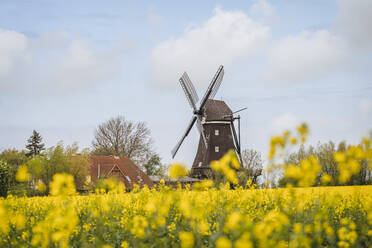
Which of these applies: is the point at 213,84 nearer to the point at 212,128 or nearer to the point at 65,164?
the point at 212,128

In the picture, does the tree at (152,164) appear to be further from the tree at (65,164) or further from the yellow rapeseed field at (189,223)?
the yellow rapeseed field at (189,223)

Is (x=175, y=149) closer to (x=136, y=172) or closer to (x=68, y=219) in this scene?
(x=136, y=172)

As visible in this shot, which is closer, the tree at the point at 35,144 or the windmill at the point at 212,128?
the windmill at the point at 212,128

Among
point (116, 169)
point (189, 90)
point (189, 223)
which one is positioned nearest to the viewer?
point (189, 223)

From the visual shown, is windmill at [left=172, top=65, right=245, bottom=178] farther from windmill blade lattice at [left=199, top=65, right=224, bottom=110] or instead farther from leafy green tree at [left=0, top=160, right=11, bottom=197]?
leafy green tree at [left=0, top=160, right=11, bottom=197]

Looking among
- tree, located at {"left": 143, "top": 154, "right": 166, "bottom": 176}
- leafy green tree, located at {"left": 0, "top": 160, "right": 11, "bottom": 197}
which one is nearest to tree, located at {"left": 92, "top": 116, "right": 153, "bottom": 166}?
tree, located at {"left": 143, "top": 154, "right": 166, "bottom": 176}

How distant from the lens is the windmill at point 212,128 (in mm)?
33344

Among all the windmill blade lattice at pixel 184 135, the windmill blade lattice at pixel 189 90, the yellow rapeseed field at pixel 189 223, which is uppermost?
the windmill blade lattice at pixel 189 90

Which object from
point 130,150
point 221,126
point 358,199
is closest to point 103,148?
point 130,150

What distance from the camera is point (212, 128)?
110 ft

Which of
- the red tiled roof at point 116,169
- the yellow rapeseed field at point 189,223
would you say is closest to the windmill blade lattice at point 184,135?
the red tiled roof at point 116,169

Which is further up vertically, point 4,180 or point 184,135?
point 184,135

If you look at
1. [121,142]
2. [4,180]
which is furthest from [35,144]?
[4,180]

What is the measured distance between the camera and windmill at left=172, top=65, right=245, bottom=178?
109 feet
